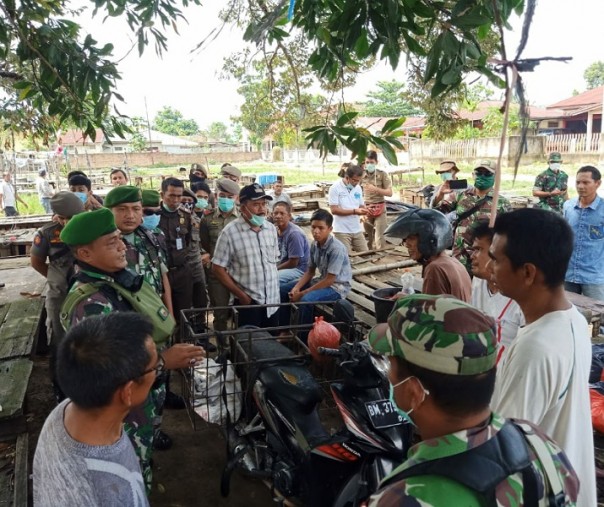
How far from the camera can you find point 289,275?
5.02 m

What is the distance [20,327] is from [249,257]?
2328 mm

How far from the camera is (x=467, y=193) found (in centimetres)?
514

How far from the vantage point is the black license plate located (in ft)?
6.97

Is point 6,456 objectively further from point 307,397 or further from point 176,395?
point 307,397

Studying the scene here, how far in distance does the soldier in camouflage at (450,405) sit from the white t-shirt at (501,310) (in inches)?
40.9

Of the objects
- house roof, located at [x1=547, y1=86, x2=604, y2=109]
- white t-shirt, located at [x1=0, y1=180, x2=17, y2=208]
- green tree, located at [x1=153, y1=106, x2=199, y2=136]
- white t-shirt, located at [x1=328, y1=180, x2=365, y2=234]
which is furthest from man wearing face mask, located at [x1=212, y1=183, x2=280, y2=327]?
green tree, located at [x1=153, y1=106, x2=199, y2=136]

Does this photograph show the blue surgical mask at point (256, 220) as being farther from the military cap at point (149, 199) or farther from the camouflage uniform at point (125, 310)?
the camouflage uniform at point (125, 310)

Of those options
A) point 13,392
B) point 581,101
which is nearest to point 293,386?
point 13,392

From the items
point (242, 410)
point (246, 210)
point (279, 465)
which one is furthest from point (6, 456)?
point (246, 210)

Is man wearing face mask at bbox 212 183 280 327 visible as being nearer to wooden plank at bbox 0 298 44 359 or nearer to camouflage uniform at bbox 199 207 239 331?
camouflage uniform at bbox 199 207 239 331

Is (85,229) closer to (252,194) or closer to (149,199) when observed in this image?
(252,194)

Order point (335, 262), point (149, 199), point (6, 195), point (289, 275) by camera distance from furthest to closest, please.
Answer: point (6, 195) → point (289, 275) → point (149, 199) → point (335, 262)

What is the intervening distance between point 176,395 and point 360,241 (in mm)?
3752

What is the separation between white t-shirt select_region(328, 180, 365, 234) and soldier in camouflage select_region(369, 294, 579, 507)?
5.67m
